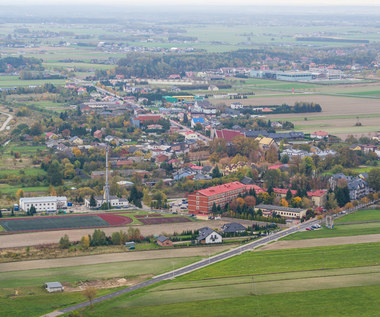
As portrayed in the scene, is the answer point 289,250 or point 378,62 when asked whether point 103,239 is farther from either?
point 378,62

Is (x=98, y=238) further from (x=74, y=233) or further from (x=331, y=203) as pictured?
(x=331, y=203)

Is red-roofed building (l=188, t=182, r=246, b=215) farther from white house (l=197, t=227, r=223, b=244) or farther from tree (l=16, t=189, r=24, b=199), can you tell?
tree (l=16, t=189, r=24, b=199)

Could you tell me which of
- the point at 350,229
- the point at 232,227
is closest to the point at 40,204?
the point at 232,227

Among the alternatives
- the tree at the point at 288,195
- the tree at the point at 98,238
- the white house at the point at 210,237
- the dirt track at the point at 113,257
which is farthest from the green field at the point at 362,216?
the tree at the point at 98,238

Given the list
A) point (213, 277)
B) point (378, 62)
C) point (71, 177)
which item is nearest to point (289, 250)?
point (213, 277)

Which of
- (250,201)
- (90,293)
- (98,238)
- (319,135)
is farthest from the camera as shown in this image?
(319,135)

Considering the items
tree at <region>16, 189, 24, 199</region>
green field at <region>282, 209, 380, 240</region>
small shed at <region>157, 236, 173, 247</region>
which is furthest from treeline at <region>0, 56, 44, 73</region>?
small shed at <region>157, 236, 173, 247</region>
